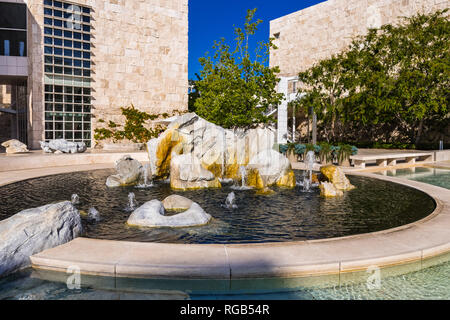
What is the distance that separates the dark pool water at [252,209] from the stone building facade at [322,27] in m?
22.2

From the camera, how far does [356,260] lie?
15.4 feet

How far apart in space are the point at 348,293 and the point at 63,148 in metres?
22.2

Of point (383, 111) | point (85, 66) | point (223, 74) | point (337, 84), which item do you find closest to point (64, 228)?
point (223, 74)

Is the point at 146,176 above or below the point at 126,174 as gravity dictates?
below

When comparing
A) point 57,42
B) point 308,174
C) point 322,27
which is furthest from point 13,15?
point 322,27

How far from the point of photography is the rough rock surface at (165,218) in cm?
704

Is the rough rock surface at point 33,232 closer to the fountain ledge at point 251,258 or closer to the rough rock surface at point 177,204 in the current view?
the fountain ledge at point 251,258

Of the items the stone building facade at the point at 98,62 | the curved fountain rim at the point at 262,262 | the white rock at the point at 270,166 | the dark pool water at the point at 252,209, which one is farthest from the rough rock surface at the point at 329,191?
the stone building facade at the point at 98,62

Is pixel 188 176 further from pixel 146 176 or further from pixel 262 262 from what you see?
pixel 262 262

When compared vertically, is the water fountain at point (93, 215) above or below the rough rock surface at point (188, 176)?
below

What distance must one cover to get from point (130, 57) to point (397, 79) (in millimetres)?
24233

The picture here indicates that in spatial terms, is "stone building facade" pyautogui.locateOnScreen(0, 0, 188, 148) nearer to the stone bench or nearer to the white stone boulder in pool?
the stone bench

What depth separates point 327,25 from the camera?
40438 millimetres

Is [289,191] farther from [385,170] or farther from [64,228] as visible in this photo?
[385,170]
